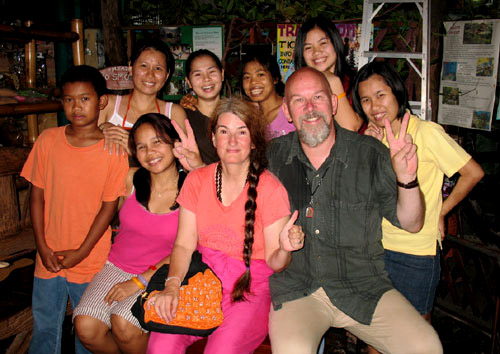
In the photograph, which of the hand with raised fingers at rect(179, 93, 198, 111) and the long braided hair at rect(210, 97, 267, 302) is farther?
the hand with raised fingers at rect(179, 93, 198, 111)

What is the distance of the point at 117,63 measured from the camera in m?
5.56

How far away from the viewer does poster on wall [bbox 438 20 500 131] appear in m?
4.29

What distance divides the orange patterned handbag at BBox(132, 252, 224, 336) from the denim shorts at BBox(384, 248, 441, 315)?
1169mm

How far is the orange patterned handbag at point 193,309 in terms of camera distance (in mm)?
2234

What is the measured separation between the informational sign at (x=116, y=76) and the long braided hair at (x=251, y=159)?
184 centimetres

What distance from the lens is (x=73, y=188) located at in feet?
9.38

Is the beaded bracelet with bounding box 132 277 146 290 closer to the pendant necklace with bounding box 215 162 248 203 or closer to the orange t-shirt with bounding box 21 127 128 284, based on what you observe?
the orange t-shirt with bounding box 21 127 128 284

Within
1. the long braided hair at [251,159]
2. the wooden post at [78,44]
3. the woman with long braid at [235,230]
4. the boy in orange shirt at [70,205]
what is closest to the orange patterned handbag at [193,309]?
the woman with long braid at [235,230]

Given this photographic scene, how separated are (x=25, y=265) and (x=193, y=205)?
1.85 metres

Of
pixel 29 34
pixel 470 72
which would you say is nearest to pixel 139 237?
pixel 29 34

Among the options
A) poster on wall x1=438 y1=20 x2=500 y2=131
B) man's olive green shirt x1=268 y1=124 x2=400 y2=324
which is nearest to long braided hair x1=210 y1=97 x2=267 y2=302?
man's olive green shirt x1=268 y1=124 x2=400 y2=324

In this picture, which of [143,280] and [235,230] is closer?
[235,230]

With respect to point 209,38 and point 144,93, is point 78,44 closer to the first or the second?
point 144,93

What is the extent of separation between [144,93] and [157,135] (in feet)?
2.16
